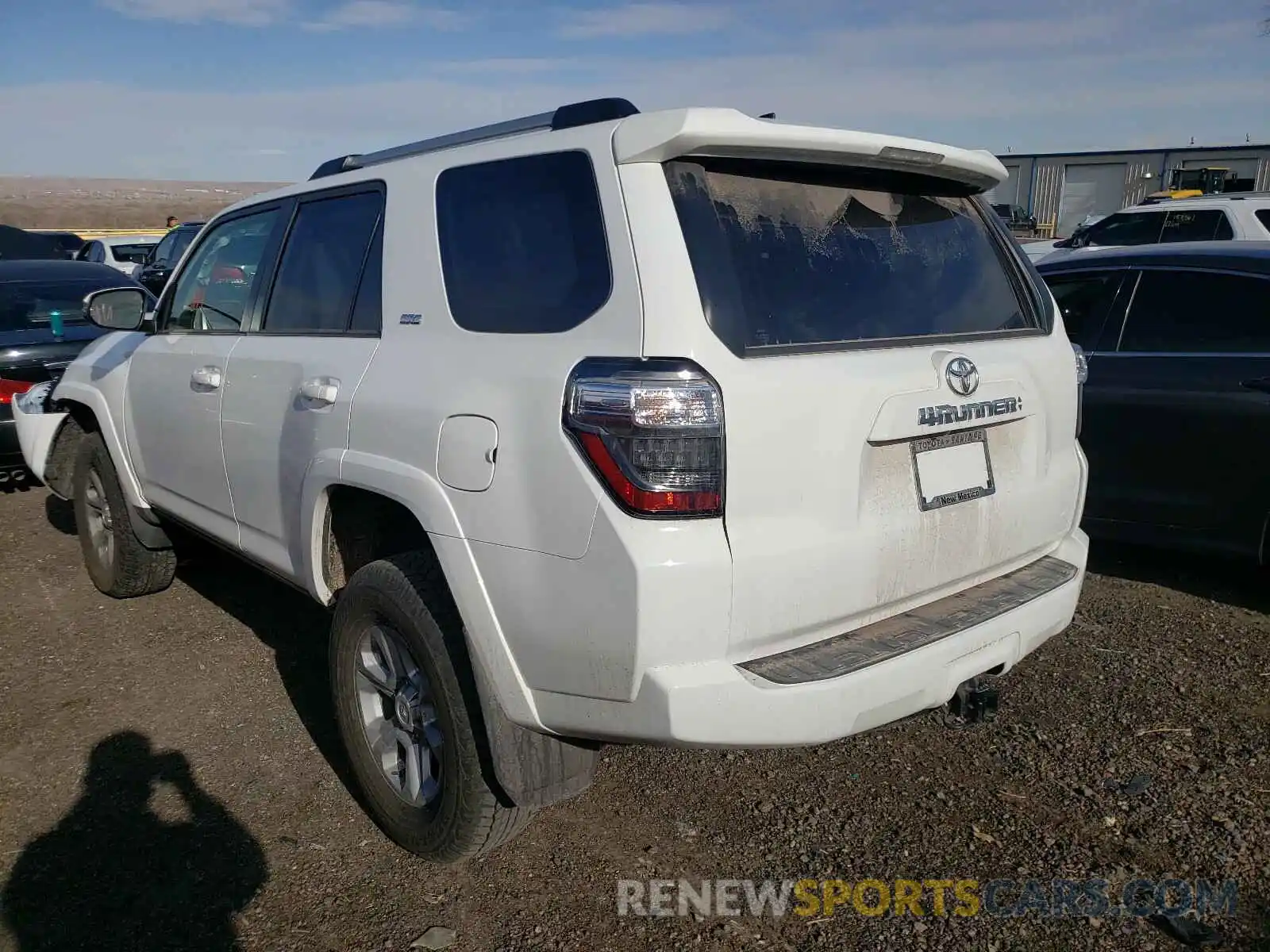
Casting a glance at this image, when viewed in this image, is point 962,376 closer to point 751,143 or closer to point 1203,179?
point 751,143

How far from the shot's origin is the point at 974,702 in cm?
267

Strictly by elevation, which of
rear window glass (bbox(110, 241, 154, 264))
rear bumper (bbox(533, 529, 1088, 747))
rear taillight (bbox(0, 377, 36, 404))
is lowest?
rear taillight (bbox(0, 377, 36, 404))

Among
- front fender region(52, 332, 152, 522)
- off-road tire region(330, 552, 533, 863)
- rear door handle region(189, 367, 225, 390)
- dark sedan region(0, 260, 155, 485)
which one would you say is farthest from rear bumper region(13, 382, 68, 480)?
off-road tire region(330, 552, 533, 863)

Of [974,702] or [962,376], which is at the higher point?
[962,376]

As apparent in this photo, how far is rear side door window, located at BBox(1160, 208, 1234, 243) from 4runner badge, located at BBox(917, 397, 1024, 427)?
930 cm

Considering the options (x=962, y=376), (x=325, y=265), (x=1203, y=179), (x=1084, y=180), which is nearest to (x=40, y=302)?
(x=325, y=265)

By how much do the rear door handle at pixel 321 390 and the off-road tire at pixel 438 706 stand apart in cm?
53

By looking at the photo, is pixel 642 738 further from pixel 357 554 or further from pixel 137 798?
pixel 137 798

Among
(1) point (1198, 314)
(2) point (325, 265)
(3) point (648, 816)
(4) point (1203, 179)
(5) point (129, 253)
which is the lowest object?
(3) point (648, 816)

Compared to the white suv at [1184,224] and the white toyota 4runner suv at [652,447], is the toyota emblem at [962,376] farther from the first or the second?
the white suv at [1184,224]

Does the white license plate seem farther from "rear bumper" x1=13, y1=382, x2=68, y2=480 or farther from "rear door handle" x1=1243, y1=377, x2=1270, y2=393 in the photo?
"rear bumper" x1=13, y1=382, x2=68, y2=480

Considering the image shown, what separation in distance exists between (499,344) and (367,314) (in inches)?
28.9

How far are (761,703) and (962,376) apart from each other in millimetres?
993

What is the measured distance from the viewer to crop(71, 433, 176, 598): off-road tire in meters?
4.78
